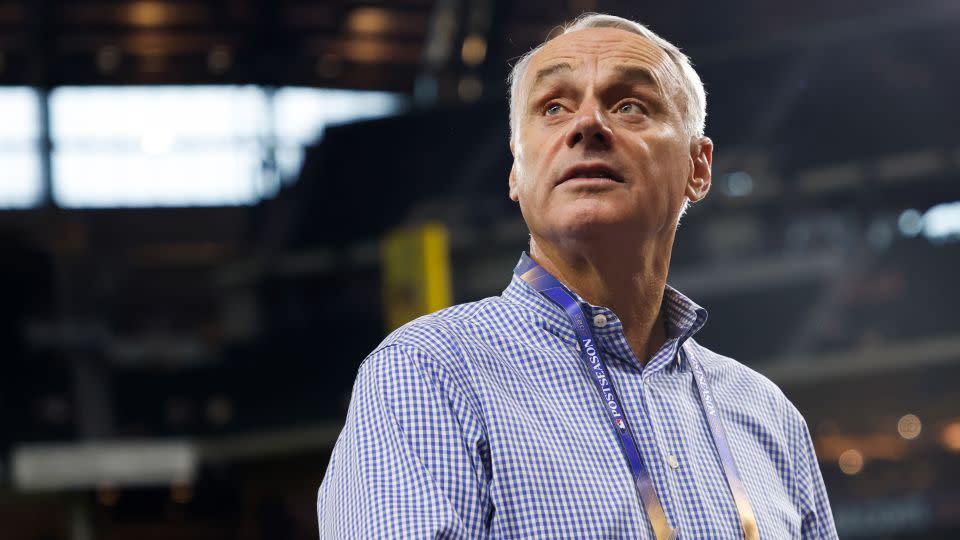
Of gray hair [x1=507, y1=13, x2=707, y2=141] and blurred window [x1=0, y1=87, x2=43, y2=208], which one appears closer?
gray hair [x1=507, y1=13, x2=707, y2=141]

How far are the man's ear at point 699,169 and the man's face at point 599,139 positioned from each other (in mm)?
45

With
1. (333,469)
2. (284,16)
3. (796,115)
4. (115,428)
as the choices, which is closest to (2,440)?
(115,428)

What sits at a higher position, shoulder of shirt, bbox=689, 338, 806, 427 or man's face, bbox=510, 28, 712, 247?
man's face, bbox=510, 28, 712, 247

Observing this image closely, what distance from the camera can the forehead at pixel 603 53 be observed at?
1395mm

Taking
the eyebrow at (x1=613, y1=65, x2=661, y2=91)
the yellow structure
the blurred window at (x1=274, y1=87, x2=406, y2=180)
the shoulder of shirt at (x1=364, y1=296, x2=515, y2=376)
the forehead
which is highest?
the blurred window at (x1=274, y1=87, x2=406, y2=180)

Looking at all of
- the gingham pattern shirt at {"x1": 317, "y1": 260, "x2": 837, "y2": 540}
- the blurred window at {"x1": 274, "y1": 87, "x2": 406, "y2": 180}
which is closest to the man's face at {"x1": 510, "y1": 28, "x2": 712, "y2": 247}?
the gingham pattern shirt at {"x1": 317, "y1": 260, "x2": 837, "y2": 540}

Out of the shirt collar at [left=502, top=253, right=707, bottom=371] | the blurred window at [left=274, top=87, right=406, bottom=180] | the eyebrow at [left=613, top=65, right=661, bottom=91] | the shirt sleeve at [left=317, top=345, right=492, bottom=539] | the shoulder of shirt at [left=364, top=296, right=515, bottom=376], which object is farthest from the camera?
the blurred window at [left=274, top=87, right=406, bottom=180]

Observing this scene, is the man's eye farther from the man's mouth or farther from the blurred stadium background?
the blurred stadium background

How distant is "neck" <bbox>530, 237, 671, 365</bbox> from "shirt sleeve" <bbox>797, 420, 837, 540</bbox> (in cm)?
23

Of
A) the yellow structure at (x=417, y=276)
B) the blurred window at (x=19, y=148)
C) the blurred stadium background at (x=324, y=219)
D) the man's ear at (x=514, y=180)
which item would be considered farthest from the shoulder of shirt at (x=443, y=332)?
the blurred window at (x=19, y=148)

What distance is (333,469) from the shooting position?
1174mm

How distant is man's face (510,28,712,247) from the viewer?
4.33 ft

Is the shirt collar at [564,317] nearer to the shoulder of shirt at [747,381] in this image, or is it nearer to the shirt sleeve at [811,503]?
the shoulder of shirt at [747,381]

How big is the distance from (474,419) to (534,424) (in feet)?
0.21
